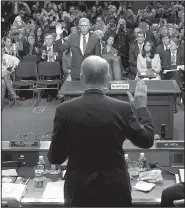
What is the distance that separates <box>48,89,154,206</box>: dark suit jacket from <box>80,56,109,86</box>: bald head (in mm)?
43

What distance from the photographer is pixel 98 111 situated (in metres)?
1.88

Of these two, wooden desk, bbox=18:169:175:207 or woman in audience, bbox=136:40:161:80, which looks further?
woman in audience, bbox=136:40:161:80

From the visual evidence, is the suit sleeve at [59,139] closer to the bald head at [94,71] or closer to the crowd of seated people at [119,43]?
the bald head at [94,71]

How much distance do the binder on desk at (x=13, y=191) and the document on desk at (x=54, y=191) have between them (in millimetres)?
133

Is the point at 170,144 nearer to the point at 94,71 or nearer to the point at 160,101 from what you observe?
the point at 94,71

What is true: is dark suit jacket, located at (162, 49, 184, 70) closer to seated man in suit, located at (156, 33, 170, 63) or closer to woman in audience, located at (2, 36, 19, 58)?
seated man in suit, located at (156, 33, 170, 63)

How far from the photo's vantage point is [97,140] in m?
1.88

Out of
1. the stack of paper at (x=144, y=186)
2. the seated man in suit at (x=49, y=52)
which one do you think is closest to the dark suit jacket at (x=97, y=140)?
the stack of paper at (x=144, y=186)

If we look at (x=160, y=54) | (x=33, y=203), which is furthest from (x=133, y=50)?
(x=33, y=203)

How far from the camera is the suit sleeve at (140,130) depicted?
6.13 feet

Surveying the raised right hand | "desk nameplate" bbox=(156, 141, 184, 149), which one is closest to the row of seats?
"desk nameplate" bbox=(156, 141, 184, 149)

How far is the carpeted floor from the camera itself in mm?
6062

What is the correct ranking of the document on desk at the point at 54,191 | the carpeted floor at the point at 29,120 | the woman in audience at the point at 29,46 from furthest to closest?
the woman in audience at the point at 29,46
the carpeted floor at the point at 29,120
the document on desk at the point at 54,191

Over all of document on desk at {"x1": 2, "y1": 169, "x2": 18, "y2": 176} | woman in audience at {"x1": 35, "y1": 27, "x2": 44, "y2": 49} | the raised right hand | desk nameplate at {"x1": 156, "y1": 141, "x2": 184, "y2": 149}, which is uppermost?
woman in audience at {"x1": 35, "y1": 27, "x2": 44, "y2": 49}
